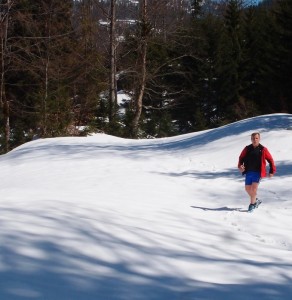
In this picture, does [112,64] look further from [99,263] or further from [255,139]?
[99,263]

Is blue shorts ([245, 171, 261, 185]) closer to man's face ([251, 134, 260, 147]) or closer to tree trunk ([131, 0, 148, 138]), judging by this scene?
man's face ([251, 134, 260, 147])

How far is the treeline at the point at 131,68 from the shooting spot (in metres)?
23.5

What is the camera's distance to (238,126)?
16781mm

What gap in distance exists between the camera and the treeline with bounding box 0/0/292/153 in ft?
77.0

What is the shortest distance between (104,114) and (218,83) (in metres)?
13.1

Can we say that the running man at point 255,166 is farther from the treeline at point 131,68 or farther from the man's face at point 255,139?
the treeline at point 131,68

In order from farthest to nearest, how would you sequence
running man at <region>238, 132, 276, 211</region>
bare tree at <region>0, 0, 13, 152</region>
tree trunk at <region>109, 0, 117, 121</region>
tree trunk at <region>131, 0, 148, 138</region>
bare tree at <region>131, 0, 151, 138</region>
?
bare tree at <region>131, 0, 151, 138</region> < tree trunk at <region>131, 0, 148, 138</region> < tree trunk at <region>109, 0, 117, 121</region> < bare tree at <region>0, 0, 13, 152</region> < running man at <region>238, 132, 276, 211</region>

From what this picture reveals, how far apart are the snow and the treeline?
7995 mm

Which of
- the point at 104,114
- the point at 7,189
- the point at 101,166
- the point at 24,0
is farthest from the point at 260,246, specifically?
the point at 24,0

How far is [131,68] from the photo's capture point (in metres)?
→ 26.5

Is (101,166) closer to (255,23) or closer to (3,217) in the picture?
(3,217)

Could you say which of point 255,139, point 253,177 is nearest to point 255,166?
point 253,177

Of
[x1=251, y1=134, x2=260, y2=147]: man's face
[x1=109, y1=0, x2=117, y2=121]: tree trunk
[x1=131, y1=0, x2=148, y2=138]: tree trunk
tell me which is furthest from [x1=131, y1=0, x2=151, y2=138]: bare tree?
[x1=251, y1=134, x2=260, y2=147]: man's face

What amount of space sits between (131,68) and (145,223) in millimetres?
20224
